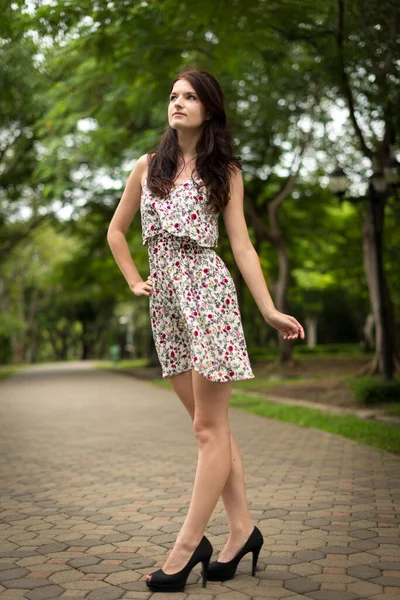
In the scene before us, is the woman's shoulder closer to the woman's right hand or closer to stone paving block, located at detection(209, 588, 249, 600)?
the woman's right hand

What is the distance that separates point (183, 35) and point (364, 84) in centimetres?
639

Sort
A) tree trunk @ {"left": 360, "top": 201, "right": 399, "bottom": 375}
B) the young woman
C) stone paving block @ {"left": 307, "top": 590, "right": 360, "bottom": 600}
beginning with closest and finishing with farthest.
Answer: stone paving block @ {"left": 307, "top": 590, "right": 360, "bottom": 600}, the young woman, tree trunk @ {"left": 360, "top": 201, "right": 399, "bottom": 375}

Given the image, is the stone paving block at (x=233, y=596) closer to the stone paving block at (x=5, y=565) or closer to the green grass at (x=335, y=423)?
the stone paving block at (x=5, y=565)

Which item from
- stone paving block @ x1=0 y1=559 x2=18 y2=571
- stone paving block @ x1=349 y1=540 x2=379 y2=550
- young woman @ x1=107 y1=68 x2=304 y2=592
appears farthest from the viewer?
stone paving block @ x1=349 y1=540 x2=379 y2=550

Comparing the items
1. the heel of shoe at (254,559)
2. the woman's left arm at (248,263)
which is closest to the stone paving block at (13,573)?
the heel of shoe at (254,559)

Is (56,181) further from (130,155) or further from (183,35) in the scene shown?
(183,35)

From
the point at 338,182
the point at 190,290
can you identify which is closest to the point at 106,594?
the point at 190,290

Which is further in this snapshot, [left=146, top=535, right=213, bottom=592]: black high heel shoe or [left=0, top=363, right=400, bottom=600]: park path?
[left=0, top=363, right=400, bottom=600]: park path

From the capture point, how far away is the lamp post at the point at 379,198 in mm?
12625

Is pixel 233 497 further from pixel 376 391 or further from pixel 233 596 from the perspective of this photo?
pixel 376 391

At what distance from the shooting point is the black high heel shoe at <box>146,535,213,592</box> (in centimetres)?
319

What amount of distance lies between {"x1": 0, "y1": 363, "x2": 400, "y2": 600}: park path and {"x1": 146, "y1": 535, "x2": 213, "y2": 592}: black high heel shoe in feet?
0.14

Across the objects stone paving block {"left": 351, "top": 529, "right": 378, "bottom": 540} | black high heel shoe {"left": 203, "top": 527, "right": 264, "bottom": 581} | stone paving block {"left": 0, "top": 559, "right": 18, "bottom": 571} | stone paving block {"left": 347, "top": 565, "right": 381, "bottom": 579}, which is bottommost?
stone paving block {"left": 351, "top": 529, "right": 378, "bottom": 540}

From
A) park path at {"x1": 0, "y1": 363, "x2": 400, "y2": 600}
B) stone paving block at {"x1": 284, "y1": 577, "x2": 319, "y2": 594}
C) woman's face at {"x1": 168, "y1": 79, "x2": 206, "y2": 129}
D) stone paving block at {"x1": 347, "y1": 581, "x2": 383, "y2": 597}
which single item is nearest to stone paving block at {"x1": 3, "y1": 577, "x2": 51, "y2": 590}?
park path at {"x1": 0, "y1": 363, "x2": 400, "y2": 600}
